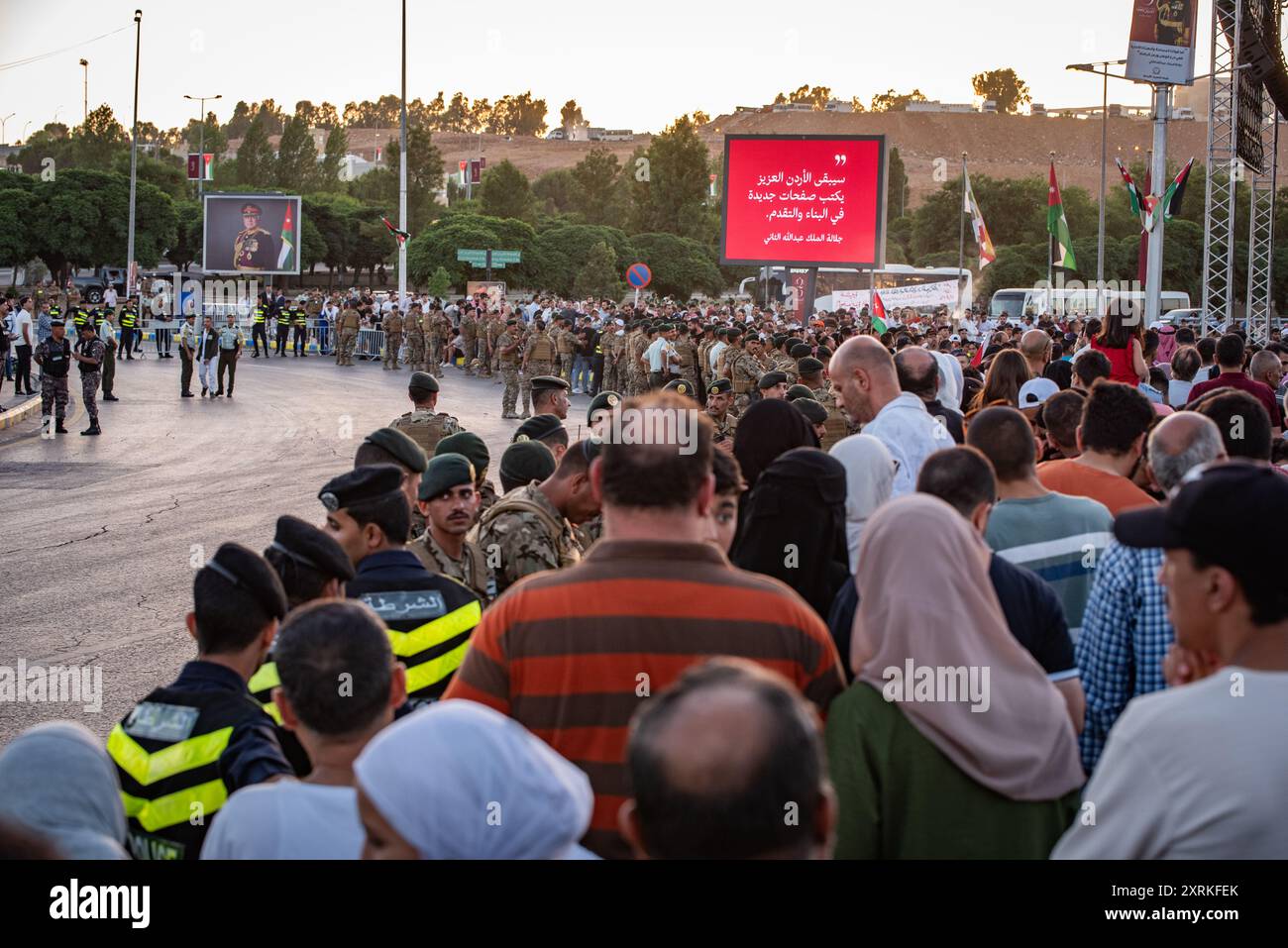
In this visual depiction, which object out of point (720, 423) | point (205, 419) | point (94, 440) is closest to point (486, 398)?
point (205, 419)

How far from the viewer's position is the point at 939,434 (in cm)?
676

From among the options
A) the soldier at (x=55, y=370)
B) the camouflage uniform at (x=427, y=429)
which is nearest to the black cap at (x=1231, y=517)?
the camouflage uniform at (x=427, y=429)

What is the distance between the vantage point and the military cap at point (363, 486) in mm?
4766

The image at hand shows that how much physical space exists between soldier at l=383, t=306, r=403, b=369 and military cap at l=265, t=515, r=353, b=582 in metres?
33.4

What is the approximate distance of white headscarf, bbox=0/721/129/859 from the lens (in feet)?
8.41

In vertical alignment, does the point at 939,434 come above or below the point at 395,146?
below

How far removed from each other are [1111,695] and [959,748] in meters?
1.12

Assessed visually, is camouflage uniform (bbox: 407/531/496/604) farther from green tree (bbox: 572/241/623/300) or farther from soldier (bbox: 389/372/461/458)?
green tree (bbox: 572/241/623/300)

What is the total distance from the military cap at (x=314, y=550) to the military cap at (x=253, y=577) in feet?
1.94

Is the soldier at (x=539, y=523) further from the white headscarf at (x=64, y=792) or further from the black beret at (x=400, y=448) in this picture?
the white headscarf at (x=64, y=792)

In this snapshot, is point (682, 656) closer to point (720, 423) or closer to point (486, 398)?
point (720, 423)

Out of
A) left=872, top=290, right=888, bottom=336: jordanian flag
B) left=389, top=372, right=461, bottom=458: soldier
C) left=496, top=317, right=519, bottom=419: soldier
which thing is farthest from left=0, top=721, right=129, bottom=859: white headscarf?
left=496, top=317, right=519, bottom=419: soldier

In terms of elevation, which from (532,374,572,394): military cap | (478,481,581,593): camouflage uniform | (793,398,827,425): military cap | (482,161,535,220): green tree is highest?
(482,161,535,220): green tree

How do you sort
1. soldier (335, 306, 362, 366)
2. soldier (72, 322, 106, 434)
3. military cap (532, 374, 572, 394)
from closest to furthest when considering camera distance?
military cap (532, 374, 572, 394)
soldier (72, 322, 106, 434)
soldier (335, 306, 362, 366)
